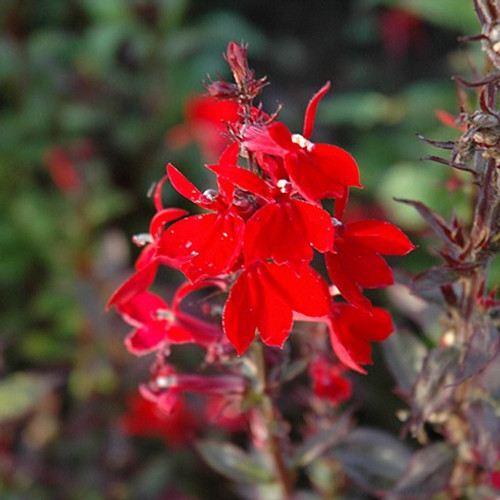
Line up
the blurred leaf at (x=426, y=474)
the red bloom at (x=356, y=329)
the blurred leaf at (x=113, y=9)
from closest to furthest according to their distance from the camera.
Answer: the red bloom at (x=356, y=329) < the blurred leaf at (x=426, y=474) < the blurred leaf at (x=113, y=9)

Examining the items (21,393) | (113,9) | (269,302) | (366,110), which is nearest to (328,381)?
(269,302)

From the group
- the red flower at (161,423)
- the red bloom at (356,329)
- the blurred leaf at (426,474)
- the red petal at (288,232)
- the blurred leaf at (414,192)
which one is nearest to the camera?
the red petal at (288,232)

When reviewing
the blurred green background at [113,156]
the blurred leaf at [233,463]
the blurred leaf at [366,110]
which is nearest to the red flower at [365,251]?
the blurred leaf at [233,463]

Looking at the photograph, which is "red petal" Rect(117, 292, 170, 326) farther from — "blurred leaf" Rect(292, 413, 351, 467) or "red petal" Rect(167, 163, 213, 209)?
"blurred leaf" Rect(292, 413, 351, 467)

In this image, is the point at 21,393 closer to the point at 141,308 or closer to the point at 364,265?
the point at 141,308

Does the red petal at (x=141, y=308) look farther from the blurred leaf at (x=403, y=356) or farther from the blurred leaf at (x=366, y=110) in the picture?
the blurred leaf at (x=366, y=110)

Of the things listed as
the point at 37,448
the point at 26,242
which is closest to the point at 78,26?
the point at 26,242

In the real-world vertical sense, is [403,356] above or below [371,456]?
above
